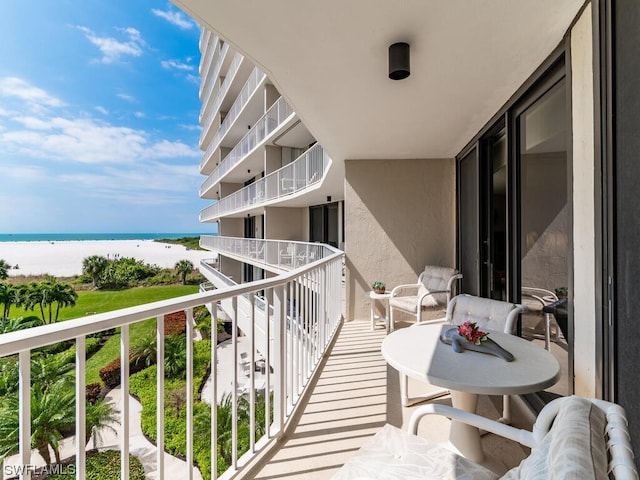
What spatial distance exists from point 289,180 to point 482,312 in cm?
728

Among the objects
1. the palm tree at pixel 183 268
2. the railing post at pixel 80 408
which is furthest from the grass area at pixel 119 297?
the railing post at pixel 80 408

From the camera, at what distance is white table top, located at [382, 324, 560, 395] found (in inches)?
54.1

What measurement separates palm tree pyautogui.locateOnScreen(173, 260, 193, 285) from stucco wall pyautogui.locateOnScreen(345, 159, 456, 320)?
26.5 metres

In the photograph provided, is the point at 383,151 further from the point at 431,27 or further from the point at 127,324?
the point at 127,324

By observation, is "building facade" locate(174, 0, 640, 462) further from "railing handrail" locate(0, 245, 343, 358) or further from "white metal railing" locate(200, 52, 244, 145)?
"white metal railing" locate(200, 52, 244, 145)

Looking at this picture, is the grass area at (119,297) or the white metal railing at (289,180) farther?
the grass area at (119,297)

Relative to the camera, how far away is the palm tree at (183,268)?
27766 millimetres

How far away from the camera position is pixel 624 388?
4.25 feet

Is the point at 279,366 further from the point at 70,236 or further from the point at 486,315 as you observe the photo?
the point at 70,236

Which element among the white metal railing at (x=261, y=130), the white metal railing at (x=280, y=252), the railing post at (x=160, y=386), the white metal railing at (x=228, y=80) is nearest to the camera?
the railing post at (x=160, y=386)

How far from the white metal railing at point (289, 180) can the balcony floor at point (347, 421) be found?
3.65 metres

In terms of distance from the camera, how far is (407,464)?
108 cm

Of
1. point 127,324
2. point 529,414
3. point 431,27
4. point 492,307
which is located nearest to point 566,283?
point 492,307

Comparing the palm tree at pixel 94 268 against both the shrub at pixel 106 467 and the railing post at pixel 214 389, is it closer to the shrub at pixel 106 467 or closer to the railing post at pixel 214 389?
the shrub at pixel 106 467
